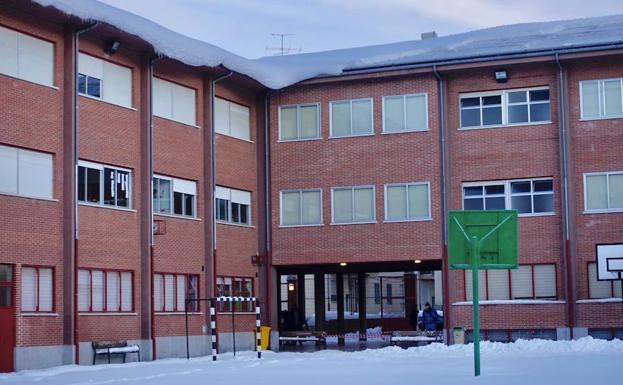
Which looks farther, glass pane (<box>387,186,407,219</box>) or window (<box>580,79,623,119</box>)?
glass pane (<box>387,186,407,219</box>)

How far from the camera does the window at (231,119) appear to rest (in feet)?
134

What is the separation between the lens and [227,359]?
35062mm

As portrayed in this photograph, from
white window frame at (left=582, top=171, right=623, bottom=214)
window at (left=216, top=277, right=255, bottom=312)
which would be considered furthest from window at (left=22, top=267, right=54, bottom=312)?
white window frame at (left=582, top=171, right=623, bottom=214)

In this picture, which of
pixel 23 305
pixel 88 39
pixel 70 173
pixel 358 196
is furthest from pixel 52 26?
pixel 358 196

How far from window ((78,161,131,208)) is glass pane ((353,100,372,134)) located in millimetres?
10266

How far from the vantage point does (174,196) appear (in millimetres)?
38000

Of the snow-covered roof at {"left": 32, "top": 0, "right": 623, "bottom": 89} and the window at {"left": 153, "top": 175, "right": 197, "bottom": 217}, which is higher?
the snow-covered roof at {"left": 32, "top": 0, "right": 623, "bottom": 89}

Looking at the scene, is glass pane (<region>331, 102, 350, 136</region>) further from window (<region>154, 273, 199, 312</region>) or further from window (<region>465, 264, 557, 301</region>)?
window (<region>154, 273, 199, 312</region>)

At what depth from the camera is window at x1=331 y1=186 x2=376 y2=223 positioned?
138ft

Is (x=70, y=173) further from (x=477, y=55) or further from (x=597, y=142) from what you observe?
(x=597, y=142)

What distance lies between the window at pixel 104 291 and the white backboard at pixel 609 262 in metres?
15.6

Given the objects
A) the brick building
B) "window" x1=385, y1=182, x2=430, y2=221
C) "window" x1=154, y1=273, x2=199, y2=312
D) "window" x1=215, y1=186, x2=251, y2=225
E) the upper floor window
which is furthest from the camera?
"window" x1=385, y1=182, x2=430, y2=221

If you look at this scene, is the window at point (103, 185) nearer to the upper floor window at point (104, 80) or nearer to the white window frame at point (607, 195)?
the upper floor window at point (104, 80)

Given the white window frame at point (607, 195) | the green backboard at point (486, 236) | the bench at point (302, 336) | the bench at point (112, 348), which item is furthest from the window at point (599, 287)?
the green backboard at point (486, 236)
